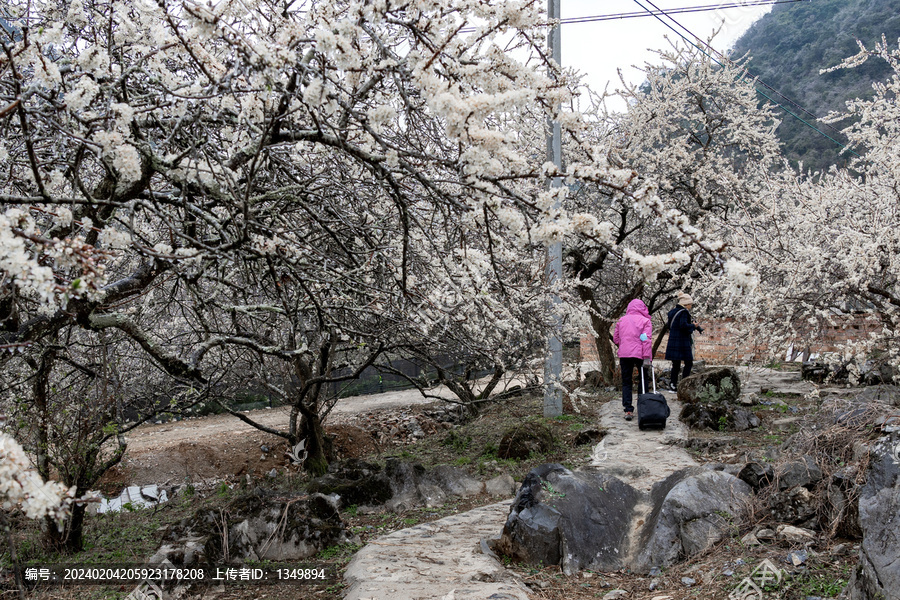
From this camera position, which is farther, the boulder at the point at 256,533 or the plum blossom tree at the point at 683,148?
the plum blossom tree at the point at 683,148

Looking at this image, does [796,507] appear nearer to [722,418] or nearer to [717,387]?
[722,418]

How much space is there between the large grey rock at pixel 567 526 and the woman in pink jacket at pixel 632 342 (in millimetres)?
4304

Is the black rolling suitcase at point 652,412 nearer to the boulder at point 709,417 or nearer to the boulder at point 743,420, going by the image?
the boulder at point 709,417

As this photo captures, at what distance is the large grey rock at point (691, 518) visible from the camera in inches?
163

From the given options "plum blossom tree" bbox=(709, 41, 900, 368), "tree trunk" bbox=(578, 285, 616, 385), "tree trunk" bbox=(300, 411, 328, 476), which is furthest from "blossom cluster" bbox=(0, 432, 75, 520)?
"tree trunk" bbox=(578, 285, 616, 385)

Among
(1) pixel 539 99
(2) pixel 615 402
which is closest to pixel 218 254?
(1) pixel 539 99

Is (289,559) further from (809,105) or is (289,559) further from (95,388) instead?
(809,105)

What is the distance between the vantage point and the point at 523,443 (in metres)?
7.68

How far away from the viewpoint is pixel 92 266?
2.00 m

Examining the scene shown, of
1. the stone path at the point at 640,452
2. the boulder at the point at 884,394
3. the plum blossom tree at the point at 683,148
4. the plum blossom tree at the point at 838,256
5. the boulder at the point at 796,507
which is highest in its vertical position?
the plum blossom tree at the point at 683,148

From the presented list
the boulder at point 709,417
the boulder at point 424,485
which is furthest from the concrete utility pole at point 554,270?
the boulder at point 424,485

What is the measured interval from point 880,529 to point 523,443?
4.76 metres

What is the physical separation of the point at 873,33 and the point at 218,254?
133 feet

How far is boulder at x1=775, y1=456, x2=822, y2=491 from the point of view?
409cm
